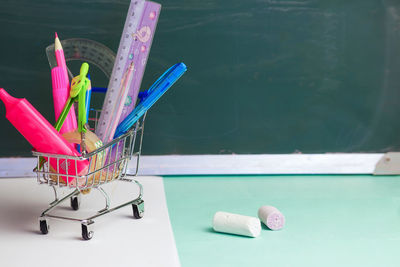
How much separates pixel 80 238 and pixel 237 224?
1.15ft

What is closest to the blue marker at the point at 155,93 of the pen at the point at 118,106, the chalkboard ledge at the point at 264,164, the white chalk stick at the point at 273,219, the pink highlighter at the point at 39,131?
the pen at the point at 118,106

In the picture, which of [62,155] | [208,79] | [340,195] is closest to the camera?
[62,155]

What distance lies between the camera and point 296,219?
139cm

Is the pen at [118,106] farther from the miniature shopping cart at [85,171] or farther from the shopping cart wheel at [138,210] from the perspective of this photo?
the shopping cart wheel at [138,210]

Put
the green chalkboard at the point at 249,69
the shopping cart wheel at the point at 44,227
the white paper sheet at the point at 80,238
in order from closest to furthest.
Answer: the white paper sheet at the point at 80,238 < the shopping cart wheel at the point at 44,227 < the green chalkboard at the point at 249,69

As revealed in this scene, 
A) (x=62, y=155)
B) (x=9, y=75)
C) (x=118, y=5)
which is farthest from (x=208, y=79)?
(x=62, y=155)

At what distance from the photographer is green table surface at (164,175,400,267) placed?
116 centimetres

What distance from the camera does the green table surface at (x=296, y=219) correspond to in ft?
3.81

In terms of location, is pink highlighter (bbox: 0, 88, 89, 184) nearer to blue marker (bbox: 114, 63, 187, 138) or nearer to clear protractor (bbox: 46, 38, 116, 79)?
blue marker (bbox: 114, 63, 187, 138)

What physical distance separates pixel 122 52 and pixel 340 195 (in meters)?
0.76

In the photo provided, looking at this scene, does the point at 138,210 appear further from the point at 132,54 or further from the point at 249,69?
the point at 249,69

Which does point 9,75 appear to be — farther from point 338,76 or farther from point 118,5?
point 338,76

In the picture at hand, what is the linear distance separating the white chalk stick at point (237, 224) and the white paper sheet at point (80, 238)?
115mm

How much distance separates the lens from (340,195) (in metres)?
1.60
